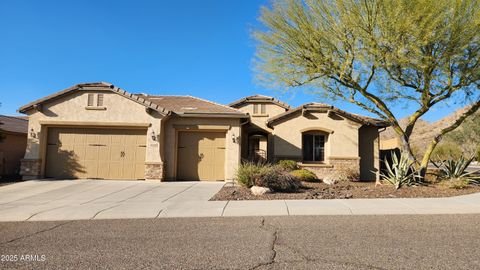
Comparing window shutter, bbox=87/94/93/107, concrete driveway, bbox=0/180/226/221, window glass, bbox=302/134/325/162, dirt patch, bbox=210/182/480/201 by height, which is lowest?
concrete driveway, bbox=0/180/226/221

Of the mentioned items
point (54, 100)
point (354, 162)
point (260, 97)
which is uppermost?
point (260, 97)

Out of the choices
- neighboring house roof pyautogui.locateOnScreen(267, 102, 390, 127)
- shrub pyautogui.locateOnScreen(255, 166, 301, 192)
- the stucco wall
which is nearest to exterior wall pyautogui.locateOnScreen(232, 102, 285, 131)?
neighboring house roof pyautogui.locateOnScreen(267, 102, 390, 127)

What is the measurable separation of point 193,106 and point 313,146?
7.45 metres

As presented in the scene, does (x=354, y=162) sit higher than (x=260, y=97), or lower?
lower

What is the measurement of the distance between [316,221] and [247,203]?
2553mm

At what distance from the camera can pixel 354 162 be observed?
55.4 ft

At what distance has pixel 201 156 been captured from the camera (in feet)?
50.1

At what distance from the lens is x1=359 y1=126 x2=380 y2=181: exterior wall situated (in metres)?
18.2

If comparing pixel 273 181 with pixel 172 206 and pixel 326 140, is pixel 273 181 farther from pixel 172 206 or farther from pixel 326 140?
pixel 326 140

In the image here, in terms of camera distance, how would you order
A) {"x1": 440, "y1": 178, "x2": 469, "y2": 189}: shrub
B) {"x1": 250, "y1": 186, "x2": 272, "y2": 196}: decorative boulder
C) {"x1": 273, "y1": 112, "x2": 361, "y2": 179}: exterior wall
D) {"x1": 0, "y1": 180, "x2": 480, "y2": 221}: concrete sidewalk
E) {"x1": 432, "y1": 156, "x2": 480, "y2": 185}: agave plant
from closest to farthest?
1. {"x1": 0, "y1": 180, "x2": 480, "y2": 221}: concrete sidewalk
2. {"x1": 250, "y1": 186, "x2": 272, "y2": 196}: decorative boulder
3. {"x1": 440, "y1": 178, "x2": 469, "y2": 189}: shrub
4. {"x1": 432, "y1": 156, "x2": 480, "y2": 185}: agave plant
5. {"x1": 273, "y1": 112, "x2": 361, "y2": 179}: exterior wall

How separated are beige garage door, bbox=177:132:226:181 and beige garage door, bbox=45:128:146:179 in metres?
1.93

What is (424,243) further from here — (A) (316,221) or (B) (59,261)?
(B) (59,261)

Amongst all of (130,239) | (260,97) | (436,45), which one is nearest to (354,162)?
(436,45)

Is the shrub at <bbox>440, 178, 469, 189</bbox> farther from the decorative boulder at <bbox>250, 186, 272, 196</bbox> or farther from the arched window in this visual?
the decorative boulder at <bbox>250, 186, 272, 196</bbox>
